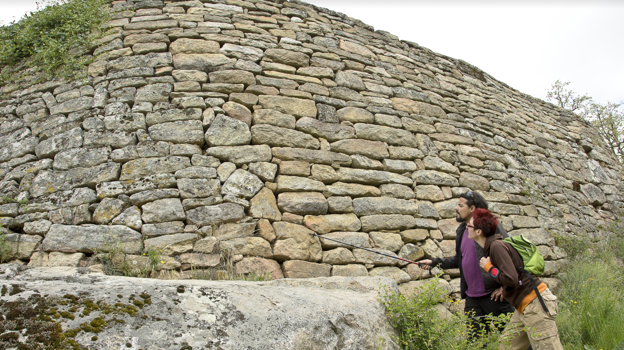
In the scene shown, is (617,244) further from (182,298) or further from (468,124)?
(182,298)

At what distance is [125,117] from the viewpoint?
3562mm

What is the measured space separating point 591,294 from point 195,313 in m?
4.10

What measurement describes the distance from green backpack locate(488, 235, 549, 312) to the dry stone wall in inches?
45.2

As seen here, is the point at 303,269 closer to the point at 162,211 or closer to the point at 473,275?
the point at 162,211

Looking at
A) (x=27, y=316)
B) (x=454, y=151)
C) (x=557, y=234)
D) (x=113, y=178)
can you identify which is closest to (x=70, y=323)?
(x=27, y=316)

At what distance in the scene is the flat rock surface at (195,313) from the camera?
159cm

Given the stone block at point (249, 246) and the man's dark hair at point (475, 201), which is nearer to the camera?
the stone block at point (249, 246)

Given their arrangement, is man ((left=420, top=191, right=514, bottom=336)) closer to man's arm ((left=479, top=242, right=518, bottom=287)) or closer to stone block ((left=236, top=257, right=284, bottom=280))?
man's arm ((left=479, top=242, right=518, bottom=287))

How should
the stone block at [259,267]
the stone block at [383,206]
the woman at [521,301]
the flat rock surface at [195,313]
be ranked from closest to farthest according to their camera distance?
1. the flat rock surface at [195,313]
2. the woman at [521,301]
3. the stone block at [259,267]
4. the stone block at [383,206]

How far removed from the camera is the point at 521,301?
101 inches

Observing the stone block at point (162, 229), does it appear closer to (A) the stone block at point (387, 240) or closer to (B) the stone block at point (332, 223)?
(B) the stone block at point (332, 223)

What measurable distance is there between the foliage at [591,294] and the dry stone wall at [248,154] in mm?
279

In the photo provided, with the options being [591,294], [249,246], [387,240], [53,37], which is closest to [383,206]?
[387,240]

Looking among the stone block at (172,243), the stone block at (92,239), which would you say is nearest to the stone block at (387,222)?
the stone block at (172,243)
